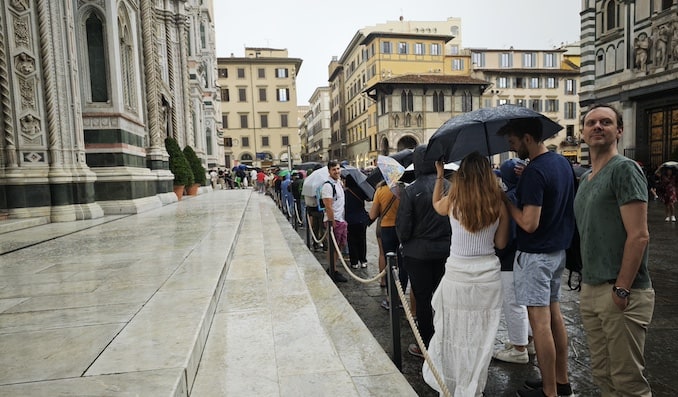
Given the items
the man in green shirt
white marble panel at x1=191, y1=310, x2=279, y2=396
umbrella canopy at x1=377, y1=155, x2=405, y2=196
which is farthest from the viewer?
umbrella canopy at x1=377, y1=155, x2=405, y2=196

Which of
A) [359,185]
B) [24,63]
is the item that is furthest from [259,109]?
[359,185]

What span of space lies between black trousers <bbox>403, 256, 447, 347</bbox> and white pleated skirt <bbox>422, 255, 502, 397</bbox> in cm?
75

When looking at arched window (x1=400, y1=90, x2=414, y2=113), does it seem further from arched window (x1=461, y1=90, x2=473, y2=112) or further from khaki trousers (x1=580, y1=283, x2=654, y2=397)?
khaki trousers (x1=580, y1=283, x2=654, y2=397)

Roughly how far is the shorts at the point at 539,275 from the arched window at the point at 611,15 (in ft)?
83.8

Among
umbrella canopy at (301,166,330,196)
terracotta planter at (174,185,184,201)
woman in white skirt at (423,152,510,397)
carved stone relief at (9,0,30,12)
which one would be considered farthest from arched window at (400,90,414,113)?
woman in white skirt at (423,152,510,397)

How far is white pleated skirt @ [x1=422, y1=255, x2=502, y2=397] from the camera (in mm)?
2648

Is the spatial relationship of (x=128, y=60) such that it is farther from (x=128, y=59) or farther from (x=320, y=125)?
(x=320, y=125)

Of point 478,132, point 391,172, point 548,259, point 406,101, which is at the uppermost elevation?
point 406,101

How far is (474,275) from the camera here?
8.70 feet

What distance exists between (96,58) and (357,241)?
849 cm

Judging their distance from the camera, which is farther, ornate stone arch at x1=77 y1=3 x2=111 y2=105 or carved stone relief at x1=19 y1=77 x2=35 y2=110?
ornate stone arch at x1=77 y1=3 x2=111 y2=105

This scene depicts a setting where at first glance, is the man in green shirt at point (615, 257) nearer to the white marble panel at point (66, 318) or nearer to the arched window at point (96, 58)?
the white marble panel at point (66, 318)

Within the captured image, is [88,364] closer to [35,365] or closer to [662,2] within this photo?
[35,365]

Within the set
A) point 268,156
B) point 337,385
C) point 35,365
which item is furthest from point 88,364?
point 268,156
